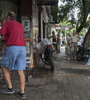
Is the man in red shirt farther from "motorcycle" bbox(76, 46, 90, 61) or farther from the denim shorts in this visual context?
"motorcycle" bbox(76, 46, 90, 61)

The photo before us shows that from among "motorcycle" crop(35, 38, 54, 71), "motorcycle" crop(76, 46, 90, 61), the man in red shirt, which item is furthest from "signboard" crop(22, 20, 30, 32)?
"motorcycle" crop(76, 46, 90, 61)

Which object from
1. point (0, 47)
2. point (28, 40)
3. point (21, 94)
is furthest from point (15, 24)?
point (28, 40)

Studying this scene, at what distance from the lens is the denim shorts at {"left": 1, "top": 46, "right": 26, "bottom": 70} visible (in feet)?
16.2

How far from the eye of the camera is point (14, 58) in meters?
4.94

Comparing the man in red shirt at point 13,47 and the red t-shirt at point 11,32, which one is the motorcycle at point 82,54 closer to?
the man in red shirt at point 13,47

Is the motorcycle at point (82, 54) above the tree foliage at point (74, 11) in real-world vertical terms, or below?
below

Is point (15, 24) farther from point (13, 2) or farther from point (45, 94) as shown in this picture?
point (13, 2)

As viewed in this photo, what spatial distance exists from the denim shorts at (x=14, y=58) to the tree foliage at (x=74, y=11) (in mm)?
10851

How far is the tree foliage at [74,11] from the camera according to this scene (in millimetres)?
15536

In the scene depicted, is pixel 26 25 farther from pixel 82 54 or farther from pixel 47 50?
pixel 82 54

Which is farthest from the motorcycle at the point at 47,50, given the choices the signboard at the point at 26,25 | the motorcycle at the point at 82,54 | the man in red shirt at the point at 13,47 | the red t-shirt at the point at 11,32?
the red t-shirt at the point at 11,32

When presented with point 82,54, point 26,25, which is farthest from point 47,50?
point 82,54

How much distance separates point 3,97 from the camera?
505 cm

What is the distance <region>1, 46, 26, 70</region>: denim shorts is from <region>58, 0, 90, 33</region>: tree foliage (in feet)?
35.6
